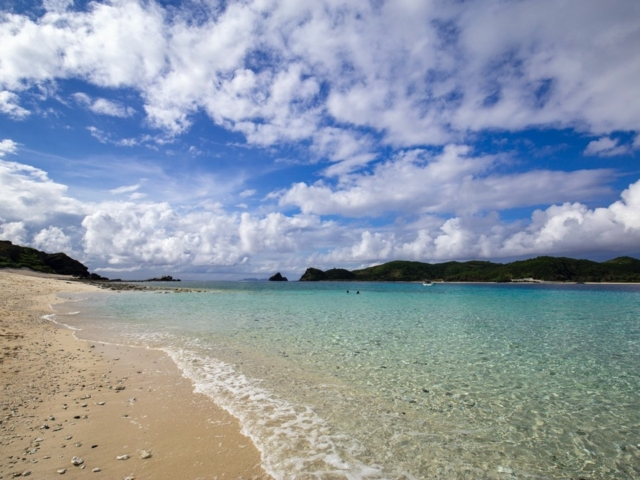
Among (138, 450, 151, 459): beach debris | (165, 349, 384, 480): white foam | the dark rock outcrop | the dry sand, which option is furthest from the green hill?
(138, 450, 151, 459): beach debris

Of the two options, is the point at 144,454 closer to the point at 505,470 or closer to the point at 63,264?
the point at 505,470

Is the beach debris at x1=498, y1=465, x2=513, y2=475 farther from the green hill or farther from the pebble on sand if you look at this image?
the green hill

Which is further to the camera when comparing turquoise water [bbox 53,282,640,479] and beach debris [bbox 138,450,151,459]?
turquoise water [bbox 53,282,640,479]

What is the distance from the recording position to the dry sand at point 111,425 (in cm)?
611

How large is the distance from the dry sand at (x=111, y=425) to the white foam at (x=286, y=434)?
38 cm

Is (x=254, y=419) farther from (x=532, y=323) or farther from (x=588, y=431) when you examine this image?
(x=532, y=323)

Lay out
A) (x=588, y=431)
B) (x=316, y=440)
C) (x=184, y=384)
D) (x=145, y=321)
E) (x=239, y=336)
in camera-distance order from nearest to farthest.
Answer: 1. (x=316, y=440)
2. (x=588, y=431)
3. (x=184, y=384)
4. (x=239, y=336)
5. (x=145, y=321)

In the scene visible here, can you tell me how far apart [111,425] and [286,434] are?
432 cm

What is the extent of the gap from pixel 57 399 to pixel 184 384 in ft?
11.6

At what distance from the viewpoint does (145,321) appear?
28219 millimetres

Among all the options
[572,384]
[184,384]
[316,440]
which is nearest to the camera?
[316,440]

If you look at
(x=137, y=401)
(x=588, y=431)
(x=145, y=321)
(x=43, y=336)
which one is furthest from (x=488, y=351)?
(x=145, y=321)

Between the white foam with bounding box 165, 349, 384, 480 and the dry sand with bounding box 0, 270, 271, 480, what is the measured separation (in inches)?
15.1

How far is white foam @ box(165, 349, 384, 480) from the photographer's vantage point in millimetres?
6438
